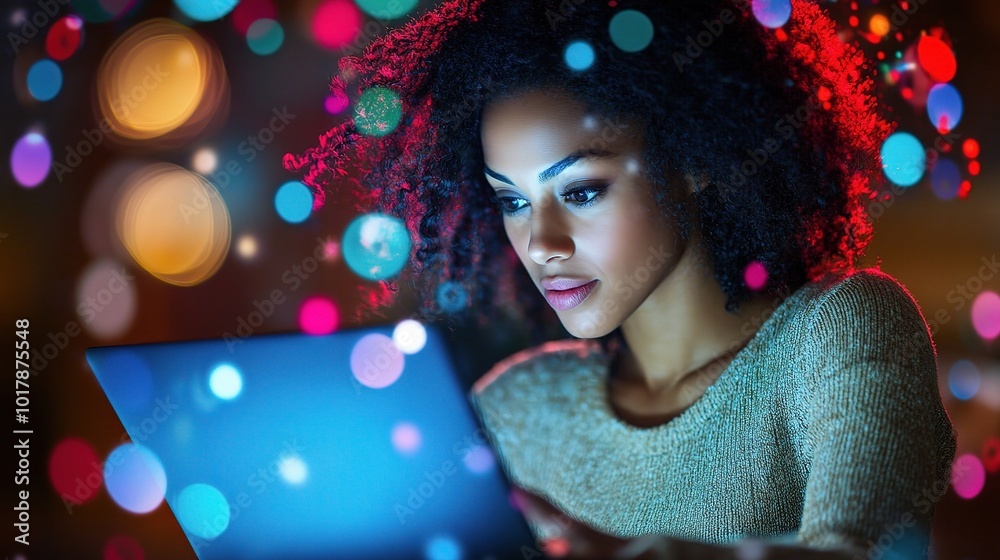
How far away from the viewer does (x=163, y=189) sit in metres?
1.87

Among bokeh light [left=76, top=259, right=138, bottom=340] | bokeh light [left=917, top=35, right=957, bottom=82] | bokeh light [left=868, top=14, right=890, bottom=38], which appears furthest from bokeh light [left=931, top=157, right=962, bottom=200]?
bokeh light [left=76, top=259, right=138, bottom=340]

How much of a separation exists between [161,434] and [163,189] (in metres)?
1.40

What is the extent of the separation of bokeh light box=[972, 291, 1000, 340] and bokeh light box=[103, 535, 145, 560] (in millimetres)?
2166

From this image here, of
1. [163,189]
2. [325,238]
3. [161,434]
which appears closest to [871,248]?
[325,238]

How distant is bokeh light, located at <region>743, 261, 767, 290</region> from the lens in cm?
98

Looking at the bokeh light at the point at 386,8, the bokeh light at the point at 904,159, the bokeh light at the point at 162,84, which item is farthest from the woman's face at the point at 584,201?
the bokeh light at the point at 162,84

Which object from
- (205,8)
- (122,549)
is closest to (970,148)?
(205,8)

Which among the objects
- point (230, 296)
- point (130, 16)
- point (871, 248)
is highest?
point (130, 16)

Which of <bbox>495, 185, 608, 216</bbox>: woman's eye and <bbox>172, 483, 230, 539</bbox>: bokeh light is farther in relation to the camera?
<bbox>495, 185, 608, 216</bbox>: woman's eye

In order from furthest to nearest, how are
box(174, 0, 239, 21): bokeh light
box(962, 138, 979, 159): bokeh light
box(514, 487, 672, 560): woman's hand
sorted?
box(174, 0, 239, 21): bokeh light, box(962, 138, 979, 159): bokeh light, box(514, 487, 672, 560): woman's hand

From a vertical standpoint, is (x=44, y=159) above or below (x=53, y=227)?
above

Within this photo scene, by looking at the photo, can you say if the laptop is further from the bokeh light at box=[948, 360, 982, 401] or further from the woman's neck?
the bokeh light at box=[948, 360, 982, 401]

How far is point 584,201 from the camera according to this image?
0.92m

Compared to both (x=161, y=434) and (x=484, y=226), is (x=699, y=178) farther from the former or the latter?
(x=161, y=434)
